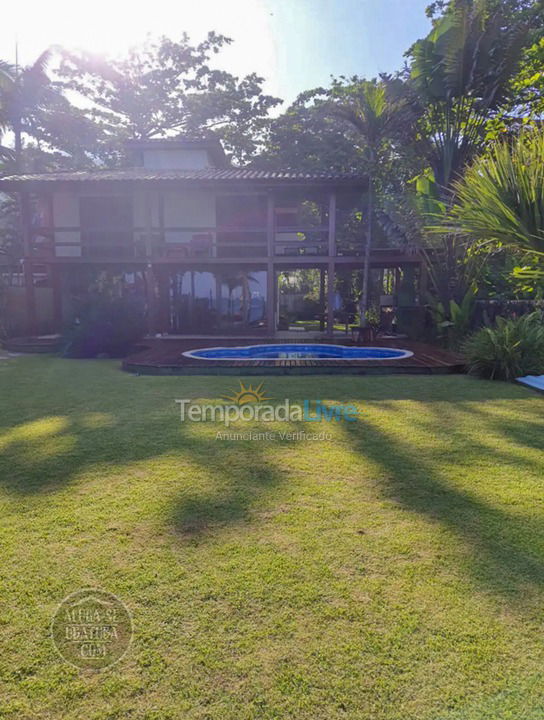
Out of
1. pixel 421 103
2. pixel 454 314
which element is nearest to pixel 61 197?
pixel 421 103

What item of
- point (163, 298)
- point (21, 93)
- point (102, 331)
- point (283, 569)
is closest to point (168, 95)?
point (21, 93)

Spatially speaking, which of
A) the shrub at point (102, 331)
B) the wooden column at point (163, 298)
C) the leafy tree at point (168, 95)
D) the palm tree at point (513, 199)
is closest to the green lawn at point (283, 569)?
the palm tree at point (513, 199)

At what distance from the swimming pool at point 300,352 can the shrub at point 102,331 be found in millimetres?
2232

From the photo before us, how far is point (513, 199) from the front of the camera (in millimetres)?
3900

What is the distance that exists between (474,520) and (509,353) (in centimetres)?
608

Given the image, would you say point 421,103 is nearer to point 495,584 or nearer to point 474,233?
point 474,233

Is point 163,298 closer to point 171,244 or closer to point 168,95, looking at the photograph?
point 171,244

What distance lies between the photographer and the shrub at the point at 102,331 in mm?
11875

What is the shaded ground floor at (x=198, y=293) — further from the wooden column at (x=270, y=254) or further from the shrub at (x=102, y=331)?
the shrub at (x=102, y=331)

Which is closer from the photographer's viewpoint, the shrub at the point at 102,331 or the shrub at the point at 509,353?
the shrub at the point at 509,353

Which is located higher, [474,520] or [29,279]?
[29,279]

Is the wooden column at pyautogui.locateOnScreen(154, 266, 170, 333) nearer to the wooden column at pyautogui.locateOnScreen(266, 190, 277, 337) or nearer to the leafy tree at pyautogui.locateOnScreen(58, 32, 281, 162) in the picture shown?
the wooden column at pyautogui.locateOnScreen(266, 190, 277, 337)

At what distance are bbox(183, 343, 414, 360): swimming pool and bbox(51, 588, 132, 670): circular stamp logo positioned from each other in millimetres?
8006

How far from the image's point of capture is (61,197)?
16.4m
